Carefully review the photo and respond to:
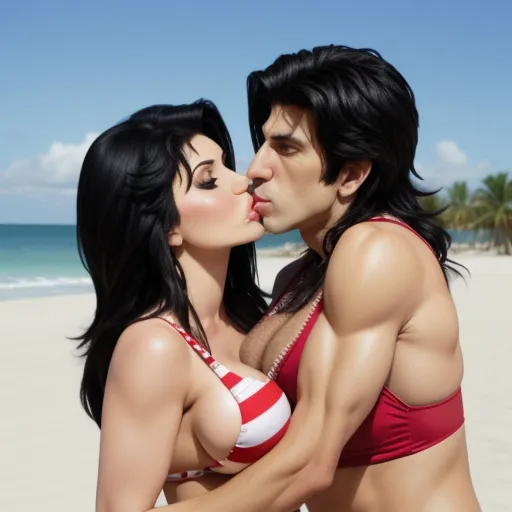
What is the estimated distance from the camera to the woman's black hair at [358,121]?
8.71ft

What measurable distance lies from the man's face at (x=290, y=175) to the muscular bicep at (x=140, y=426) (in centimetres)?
71

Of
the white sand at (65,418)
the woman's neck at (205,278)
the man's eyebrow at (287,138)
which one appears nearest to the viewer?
the man's eyebrow at (287,138)

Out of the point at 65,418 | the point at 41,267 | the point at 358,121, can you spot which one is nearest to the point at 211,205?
the point at 358,121

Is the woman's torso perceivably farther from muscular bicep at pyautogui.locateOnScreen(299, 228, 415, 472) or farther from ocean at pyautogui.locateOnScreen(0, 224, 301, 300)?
ocean at pyautogui.locateOnScreen(0, 224, 301, 300)

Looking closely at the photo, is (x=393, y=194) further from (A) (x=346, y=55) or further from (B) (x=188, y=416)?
(B) (x=188, y=416)

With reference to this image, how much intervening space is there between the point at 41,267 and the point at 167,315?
47917 millimetres

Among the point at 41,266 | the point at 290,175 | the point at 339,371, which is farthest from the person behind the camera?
the point at 41,266

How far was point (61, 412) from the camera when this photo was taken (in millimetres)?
9055

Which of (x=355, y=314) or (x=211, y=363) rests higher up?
(x=355, y=314)

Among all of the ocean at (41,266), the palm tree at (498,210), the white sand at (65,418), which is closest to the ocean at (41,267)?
the ocean at (41,266)

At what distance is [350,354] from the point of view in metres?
2.45

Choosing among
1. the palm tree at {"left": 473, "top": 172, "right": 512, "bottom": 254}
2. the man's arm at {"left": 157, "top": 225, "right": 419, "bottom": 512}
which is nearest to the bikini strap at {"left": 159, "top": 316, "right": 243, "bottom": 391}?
the man's arm at {"left": 157, "top": 225, "right": 419, "bottom": 512}

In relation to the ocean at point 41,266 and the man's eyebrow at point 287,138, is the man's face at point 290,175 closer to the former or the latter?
the man's eyebrow at point 287,138

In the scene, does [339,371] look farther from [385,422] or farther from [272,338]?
[272,338]
